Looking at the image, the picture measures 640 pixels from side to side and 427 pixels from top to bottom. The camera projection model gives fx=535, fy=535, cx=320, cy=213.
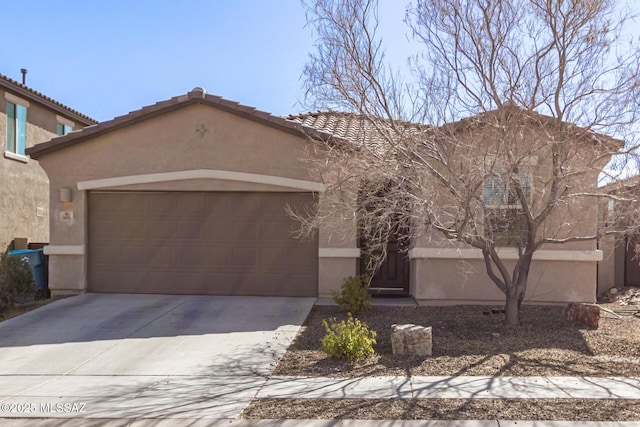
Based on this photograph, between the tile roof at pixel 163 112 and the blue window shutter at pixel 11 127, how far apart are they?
5189mm

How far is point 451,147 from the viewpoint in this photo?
Result: 24.6ft

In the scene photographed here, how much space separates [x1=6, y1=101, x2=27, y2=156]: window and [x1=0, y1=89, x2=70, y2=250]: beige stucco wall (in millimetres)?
177

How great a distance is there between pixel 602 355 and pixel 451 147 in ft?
11.3

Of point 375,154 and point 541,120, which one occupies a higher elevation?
point 541,120

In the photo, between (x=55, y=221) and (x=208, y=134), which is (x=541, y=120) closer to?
(x=208, y=134)

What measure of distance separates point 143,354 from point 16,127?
458 inches

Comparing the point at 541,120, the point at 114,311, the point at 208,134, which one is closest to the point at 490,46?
the point at 541,120

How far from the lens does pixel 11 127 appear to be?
614 inches

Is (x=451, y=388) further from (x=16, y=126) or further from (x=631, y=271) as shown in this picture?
(x=16, y=126)

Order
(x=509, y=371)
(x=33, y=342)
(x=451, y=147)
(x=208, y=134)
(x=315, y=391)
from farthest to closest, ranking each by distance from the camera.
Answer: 1. (x=208, y=134)
2. (x=33, y=342)
3. (x=451, y=147)
4. (x=509, y=371)
5. (x=315, y=391)

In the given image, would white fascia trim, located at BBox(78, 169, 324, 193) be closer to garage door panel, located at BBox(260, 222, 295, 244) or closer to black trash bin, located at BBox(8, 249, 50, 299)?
garage door panel, located at BBox(260, 222, 295, 244)

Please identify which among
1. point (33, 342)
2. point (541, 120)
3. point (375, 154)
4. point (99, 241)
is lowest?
point (33, 342)

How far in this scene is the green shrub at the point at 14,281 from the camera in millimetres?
10297

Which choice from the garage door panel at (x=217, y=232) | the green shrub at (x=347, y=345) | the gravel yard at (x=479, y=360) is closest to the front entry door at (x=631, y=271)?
the gravel yard at (x=479, y=360)
